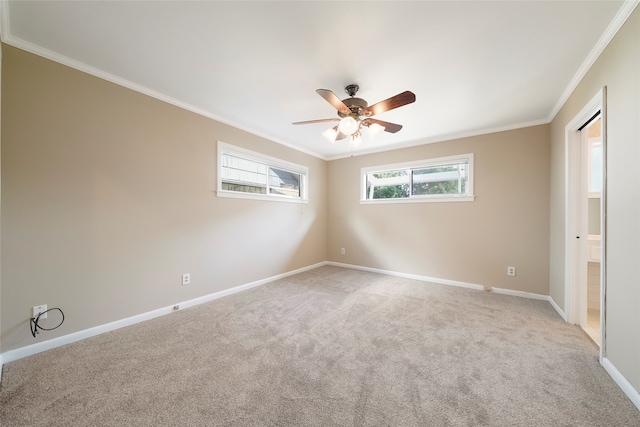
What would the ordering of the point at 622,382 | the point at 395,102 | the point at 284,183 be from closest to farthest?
the point at 622,382 → the point at 395,102 → the point at 284,183

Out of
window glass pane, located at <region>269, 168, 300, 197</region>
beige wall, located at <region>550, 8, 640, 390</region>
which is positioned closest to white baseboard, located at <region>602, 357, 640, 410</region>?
beige wall, located at <region>550, 8, 640, 390</region>

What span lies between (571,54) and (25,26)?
407cm

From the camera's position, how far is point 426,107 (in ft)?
9.08

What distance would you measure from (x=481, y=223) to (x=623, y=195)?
2.08 meters

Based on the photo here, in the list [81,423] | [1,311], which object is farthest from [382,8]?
[1,311]

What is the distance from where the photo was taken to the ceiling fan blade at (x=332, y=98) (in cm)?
185

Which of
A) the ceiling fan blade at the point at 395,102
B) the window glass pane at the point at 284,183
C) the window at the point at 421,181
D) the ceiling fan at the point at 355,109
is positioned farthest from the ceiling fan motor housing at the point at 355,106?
the window at the point at 421,181

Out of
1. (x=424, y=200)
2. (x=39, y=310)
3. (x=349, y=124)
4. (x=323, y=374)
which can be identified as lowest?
(x=323, y=374)

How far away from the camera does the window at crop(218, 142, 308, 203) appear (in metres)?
3.26

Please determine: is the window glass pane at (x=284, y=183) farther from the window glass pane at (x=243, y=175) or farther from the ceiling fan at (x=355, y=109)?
the ceiling fan at (x=355, y=109)

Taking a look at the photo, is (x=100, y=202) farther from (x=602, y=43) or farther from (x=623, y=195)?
(x=602, y=43)

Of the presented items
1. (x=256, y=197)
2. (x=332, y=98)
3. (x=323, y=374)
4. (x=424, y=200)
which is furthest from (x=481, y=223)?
(x=256, y=197)

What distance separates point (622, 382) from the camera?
1.47 metres

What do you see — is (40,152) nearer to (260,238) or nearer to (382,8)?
(260,238)
